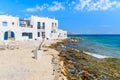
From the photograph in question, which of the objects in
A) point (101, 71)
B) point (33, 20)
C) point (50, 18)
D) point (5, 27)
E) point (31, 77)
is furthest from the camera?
point (50, 18)

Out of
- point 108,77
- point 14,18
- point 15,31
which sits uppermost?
point 14,18

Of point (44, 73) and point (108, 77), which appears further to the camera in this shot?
point (108, 77)

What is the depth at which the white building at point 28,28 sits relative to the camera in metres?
38.3

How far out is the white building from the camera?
38350mm

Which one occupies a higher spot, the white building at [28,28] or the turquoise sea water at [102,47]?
the white building at [28,28]

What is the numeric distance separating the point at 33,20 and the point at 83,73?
105ft

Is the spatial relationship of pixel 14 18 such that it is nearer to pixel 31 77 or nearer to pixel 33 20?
pixel 33 20

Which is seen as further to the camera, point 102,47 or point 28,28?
point 28,28

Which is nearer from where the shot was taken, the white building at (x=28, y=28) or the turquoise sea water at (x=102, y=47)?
the turquoise sea water at (x=102, y=47)

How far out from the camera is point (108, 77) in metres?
13.5

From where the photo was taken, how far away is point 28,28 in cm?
4272

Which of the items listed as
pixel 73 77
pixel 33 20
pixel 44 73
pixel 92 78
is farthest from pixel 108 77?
pixel 33 20

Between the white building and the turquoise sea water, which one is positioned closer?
the turquoise sea water

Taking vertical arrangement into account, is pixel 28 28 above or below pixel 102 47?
above
